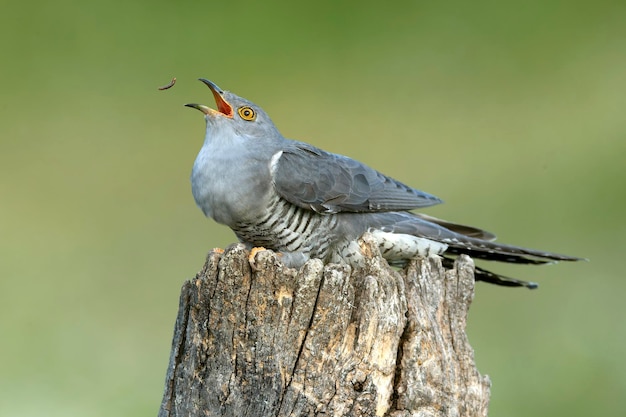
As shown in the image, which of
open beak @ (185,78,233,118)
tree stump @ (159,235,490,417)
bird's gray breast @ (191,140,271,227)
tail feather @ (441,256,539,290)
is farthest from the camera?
tail feather @ (441,256,539,290)

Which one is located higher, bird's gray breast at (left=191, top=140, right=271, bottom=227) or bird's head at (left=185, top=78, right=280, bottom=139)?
bird's head at (left=185, top=78, right=280, bottom=139)

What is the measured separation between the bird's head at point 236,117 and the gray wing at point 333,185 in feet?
0.45

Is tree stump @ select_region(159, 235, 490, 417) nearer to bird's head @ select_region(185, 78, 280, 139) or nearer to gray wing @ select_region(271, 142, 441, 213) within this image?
gray wing @ select_region(271, 142, 441, 213)

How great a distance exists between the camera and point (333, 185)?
3492 millimetres

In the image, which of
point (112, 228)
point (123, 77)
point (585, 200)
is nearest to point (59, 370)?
point (112, 228)

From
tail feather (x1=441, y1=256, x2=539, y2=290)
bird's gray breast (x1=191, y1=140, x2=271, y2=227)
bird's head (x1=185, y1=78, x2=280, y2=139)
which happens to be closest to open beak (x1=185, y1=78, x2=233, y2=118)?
bird's head (x1=185, y1=78, x2=280, y2=139)

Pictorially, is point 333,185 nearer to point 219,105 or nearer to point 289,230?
point 289,230

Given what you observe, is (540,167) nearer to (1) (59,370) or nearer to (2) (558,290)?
(2) (558,290)

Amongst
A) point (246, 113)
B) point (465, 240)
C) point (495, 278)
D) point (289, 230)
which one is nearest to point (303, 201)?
point (289, 230)

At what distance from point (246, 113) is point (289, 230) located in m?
0.49

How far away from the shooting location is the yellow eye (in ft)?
11.5

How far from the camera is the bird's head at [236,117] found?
136 inches

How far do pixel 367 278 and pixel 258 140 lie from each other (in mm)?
1157

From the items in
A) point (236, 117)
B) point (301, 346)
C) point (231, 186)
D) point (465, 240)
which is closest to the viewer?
point (301, 346)
